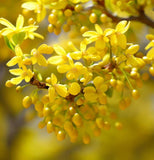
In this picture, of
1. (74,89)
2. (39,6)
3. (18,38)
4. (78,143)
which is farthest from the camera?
(78,143)

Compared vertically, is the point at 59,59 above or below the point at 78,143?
above

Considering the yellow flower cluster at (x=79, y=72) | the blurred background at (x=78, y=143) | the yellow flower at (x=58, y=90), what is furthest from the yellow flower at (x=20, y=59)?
the blurred background at (x=78, y=143)

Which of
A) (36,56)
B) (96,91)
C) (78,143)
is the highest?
(36,56)

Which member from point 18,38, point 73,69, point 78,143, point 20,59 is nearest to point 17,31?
point 18,38

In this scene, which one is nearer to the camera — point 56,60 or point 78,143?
point 56,60

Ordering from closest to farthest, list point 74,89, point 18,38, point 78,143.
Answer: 1. point 74,89
2. point 18,38
3. point 78,143

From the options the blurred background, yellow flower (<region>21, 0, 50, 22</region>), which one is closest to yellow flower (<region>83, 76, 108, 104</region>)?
yellow flower (<region>21, 0, 50, 22</region>)

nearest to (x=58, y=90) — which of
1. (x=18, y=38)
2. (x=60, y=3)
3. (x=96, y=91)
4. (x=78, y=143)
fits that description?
(x=96, y=91)

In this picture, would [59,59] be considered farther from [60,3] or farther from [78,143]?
[78,143]

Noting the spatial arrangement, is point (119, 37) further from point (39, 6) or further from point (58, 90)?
point (39, 6)
